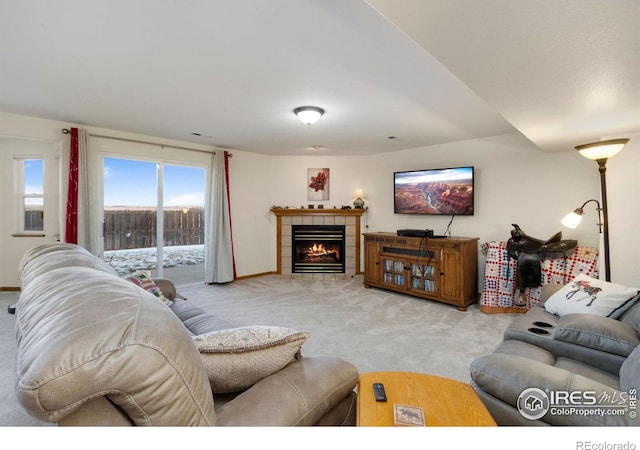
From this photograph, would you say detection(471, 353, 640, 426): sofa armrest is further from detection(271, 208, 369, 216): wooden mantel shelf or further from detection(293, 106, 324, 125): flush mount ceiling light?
detection(271, 208, 369, 216): wooden mantel shelf

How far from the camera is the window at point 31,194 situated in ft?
14.8

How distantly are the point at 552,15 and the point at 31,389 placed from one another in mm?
1732

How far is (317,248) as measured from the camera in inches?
221

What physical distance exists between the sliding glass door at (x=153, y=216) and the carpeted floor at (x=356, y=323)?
65 centimetres

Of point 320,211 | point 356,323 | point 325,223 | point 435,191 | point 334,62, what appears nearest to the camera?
point 334,62

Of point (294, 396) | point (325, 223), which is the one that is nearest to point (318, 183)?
point (325, 223)

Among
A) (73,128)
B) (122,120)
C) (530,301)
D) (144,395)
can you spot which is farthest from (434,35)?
(73,128)

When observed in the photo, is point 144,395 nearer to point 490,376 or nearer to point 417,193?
point 490,376

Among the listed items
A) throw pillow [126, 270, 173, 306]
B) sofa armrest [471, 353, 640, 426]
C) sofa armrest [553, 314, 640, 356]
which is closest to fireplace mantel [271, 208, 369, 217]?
throw pillow [126, 270, 173, 306]

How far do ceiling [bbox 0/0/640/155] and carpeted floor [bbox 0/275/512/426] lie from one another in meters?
1.91

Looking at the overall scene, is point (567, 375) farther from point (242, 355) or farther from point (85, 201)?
point (85, 201)

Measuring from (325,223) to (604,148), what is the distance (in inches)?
150

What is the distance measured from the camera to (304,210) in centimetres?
546

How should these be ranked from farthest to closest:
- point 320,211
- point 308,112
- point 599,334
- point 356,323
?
point 320,211, point 356,323, point 308,112, point 599,334
